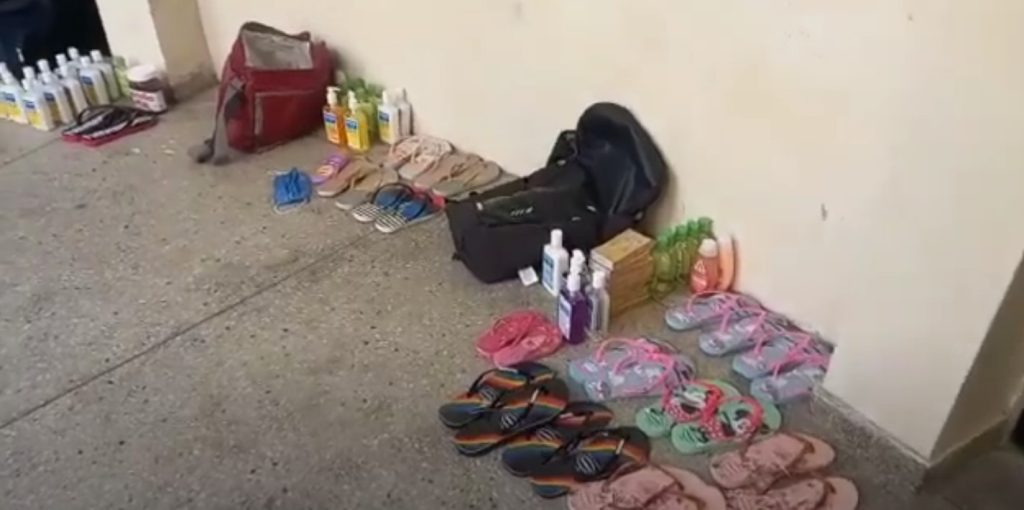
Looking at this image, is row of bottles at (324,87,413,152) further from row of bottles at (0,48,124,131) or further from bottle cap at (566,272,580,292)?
bottle cap at (566,272,580,292)

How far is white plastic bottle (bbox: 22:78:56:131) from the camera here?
288cm

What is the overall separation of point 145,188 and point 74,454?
3.28 ft

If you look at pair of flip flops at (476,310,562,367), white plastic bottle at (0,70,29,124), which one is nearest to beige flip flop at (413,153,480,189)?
pair of flip flops at (476,310,562,367)

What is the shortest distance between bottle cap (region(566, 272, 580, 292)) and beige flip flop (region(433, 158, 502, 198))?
592 millimetres

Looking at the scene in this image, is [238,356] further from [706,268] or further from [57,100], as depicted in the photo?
[57,100]

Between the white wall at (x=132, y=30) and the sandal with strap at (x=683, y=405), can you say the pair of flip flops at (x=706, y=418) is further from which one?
the white wall at (x=132, y=30)

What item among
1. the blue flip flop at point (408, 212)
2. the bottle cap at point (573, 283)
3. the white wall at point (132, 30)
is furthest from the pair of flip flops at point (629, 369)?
the white wall at point (132, 30)

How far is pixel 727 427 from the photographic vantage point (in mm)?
1788

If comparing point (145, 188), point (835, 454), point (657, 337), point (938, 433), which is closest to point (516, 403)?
point (657, 337)

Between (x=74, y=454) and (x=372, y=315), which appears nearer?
(x=74, y=454)

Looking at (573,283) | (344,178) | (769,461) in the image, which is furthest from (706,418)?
(344,178)

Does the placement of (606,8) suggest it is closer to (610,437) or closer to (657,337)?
(657,337)

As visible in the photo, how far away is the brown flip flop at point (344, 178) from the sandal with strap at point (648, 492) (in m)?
1.20

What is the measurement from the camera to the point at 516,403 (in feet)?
6.06
